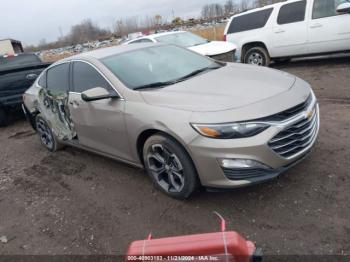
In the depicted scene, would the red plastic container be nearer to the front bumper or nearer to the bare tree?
the front bumper

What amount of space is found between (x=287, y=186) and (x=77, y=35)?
73946 mm

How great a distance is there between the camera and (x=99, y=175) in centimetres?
480

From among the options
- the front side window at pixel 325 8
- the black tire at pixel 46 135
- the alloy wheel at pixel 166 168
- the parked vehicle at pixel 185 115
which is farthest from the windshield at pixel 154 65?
the front side window at pixel 325 8

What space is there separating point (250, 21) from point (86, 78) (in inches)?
280

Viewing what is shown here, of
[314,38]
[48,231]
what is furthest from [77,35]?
[48,231]

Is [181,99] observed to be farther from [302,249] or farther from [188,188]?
[302,249]

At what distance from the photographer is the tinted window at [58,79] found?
4.97 meters

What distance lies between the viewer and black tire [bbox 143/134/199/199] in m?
3.42

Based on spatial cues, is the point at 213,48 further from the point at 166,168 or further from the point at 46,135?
the point at 166,168

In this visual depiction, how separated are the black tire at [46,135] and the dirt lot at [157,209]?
2.23 feet

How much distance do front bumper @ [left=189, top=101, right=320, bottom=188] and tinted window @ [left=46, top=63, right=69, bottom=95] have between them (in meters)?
2.52

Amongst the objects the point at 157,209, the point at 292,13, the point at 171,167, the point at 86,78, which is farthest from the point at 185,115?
the point at 292,13

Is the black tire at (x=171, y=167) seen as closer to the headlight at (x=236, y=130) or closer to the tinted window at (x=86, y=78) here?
the headlight at (x=236, y=130)

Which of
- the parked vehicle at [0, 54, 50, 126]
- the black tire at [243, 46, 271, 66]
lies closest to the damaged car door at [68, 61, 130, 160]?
the parked vehicle at [0, 54, 50, 126]
